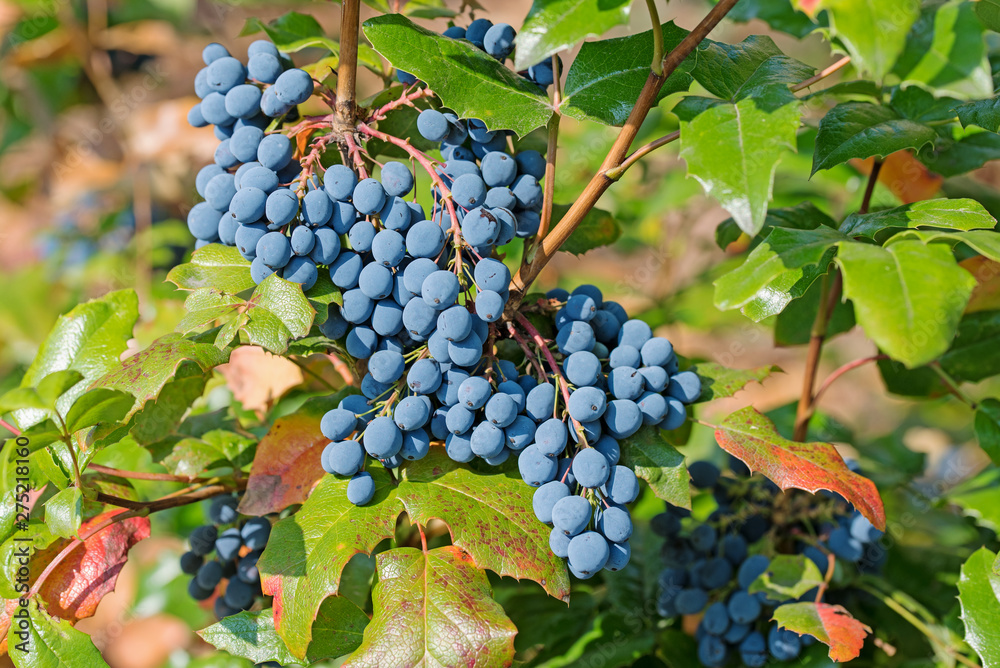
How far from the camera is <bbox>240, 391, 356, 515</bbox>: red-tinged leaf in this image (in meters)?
1.07

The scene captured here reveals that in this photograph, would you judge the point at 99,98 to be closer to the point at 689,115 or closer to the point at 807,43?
the point at 689,115

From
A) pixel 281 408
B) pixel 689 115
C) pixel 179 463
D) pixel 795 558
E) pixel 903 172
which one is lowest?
pixel 281 408

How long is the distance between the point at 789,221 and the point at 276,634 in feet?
3.53

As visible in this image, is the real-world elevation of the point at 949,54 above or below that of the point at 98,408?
above

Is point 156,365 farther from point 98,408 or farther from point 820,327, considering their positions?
point 820,327

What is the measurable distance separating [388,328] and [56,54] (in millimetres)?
3049

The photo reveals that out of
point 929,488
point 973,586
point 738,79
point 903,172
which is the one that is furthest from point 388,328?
point 929,488

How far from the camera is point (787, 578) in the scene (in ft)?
4.08

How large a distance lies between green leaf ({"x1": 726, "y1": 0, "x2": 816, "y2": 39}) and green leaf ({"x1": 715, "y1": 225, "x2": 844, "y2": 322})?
829mm

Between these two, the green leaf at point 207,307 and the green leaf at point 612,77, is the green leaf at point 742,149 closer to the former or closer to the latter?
the green leaf at point 612,77

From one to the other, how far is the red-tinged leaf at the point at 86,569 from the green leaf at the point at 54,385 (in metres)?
0.33

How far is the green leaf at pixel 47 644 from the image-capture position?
3.23ft

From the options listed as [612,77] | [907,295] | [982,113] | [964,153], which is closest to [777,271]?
[907,295]

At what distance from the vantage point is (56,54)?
3.16 m
